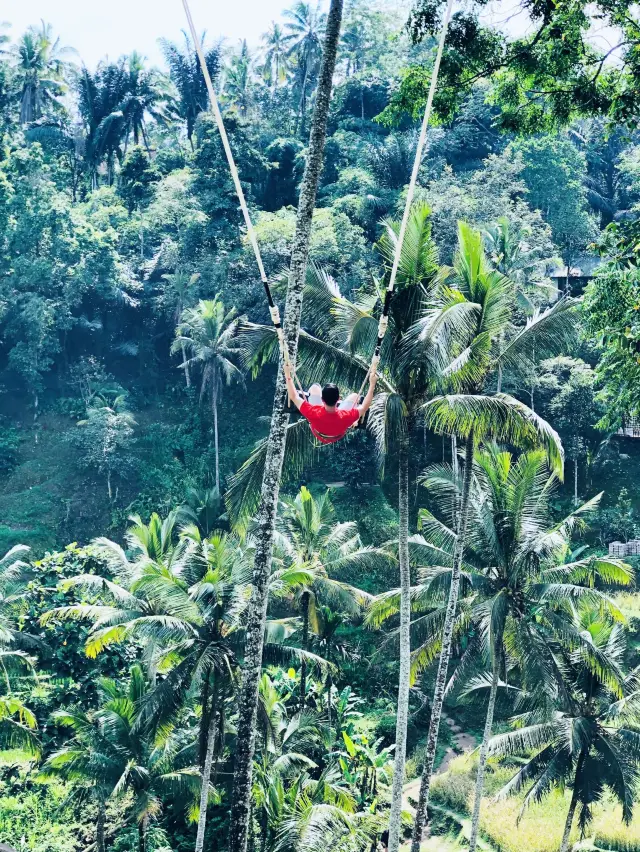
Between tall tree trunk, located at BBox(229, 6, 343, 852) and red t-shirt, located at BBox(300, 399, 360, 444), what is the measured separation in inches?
40.7

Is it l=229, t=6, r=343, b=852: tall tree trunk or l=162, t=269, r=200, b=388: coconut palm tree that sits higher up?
l=162, t=269, r=200, b=388: coconut palm tree

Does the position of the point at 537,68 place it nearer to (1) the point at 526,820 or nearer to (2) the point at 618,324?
(2) the point at 618,324

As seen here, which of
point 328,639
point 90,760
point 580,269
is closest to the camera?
point 90,760

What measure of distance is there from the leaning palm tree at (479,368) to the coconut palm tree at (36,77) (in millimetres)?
33395

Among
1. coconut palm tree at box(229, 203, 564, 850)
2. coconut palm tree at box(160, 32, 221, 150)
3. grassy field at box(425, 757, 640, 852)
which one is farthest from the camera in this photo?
coconut palm tree at box(160, 32, 221, 150)

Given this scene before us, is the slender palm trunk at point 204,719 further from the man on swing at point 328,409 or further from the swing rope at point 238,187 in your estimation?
the swing rope at point 238,187

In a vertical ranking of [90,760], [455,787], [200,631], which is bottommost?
[455,787]

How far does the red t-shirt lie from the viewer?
7270mm

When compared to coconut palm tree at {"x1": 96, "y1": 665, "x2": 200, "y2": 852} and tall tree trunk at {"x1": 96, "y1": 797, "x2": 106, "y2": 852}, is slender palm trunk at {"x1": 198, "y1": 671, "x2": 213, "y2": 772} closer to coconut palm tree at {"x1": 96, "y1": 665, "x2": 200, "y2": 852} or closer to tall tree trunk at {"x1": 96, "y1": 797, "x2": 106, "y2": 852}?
coconut palm tree at {"x1": 96, "y1": 665, "x2": 200, "y2": 852}

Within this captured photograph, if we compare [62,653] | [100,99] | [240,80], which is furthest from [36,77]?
[62,653]

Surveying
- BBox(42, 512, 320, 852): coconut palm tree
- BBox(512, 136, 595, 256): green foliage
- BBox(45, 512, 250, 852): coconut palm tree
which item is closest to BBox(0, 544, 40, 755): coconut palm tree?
BBox(42, 512, 320, 852): coconut palm tree

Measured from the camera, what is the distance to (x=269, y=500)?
865 centimetres

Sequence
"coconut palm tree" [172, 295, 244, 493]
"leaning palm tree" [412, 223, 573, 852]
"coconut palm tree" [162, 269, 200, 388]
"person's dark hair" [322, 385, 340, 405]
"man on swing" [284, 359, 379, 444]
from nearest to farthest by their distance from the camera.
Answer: "person's dark hair" [322, 385, 340, 405] → "man on swing" [284, 359, 379, 444] → "leaning palm tree" [412, 223, 573, 852] → "coconut palm tree" [172, 295, 244, 493] → "coconut palm tree" [162, 269, 200, 388]

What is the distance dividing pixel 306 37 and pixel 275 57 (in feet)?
11.5
